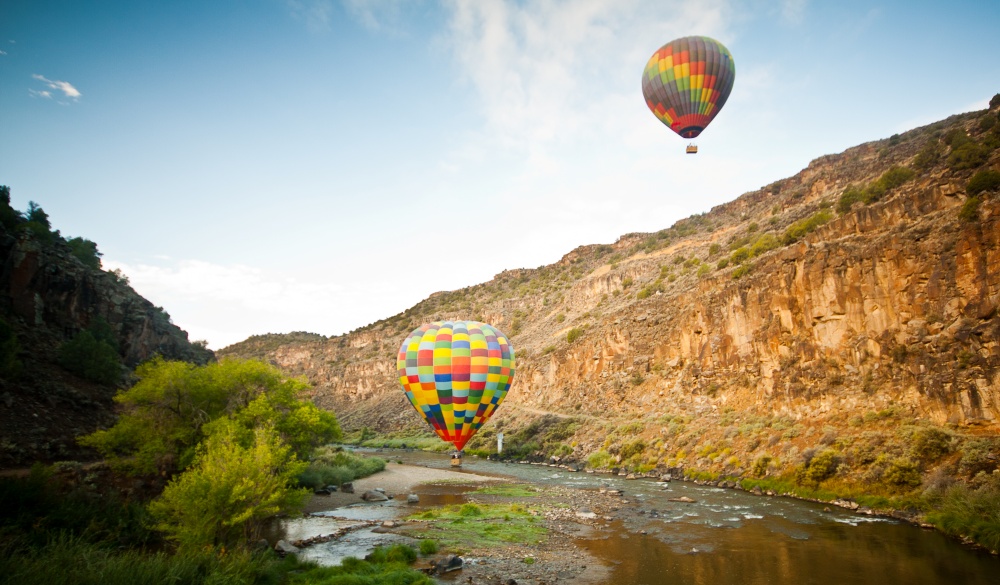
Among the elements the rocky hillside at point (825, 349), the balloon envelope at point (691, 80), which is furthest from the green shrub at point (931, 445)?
the balloon envelope at point (691, 80)

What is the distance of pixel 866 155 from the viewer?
60.8 metres

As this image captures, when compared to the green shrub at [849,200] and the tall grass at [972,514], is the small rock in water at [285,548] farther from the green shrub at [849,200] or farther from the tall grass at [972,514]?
the green shrub at [849,200]

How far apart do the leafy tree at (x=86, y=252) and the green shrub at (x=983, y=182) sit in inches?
2320

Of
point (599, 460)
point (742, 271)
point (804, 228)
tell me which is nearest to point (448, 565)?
point (599, 460)

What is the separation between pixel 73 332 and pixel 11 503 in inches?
874

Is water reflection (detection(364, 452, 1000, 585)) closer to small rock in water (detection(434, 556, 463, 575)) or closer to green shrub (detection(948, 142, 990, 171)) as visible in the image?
small rock in water (detection(434, 556, 463, 575))

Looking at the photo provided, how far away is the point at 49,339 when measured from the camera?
27031 mm

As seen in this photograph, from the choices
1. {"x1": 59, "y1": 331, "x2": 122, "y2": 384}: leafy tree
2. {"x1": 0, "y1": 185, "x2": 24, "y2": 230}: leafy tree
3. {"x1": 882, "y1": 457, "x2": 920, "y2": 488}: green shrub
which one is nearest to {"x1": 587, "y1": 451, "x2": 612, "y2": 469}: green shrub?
{"x1": 882, "y1": 457, "x2": 920, "y2": 488}: green shrub

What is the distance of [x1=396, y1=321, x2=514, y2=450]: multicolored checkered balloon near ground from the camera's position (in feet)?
94.9

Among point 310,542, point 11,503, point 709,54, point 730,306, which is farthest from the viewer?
point 730,306

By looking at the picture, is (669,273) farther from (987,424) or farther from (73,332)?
(73,332)

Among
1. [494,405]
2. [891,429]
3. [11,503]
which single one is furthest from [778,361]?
[11,503]

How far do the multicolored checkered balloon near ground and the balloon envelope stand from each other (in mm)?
16263

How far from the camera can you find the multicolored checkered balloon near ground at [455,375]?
28922 mm
